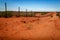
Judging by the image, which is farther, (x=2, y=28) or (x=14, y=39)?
(x=2, y=28)

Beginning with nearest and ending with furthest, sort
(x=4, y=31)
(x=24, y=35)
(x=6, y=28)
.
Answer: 1. (x=24, y=35)
2. (x=4, y=31)
3. (x=6, y=28)

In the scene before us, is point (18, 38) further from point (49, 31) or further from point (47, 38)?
point (49, 31)

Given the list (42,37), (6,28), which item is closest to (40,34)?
(42,37)

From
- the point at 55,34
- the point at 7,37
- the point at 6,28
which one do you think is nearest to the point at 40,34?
the point at 55,34

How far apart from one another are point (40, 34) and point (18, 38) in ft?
4.05

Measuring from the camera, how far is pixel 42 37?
5727 millimetres

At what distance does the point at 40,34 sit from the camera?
6043 millimetres

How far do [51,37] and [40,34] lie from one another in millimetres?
622

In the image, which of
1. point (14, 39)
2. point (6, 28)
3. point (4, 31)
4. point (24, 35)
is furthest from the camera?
point (6, 28)

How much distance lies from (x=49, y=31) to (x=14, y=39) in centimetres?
213

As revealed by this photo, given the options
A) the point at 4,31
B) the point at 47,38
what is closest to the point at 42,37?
the point at 47,38

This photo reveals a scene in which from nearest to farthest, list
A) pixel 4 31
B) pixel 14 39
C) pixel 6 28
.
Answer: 1. pixel 14 39
2. pixel 4 31
3. pixel 6 28

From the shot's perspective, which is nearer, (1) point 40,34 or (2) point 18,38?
(2) point 18,38

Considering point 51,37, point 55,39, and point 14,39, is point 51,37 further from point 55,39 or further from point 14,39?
point 14,39
